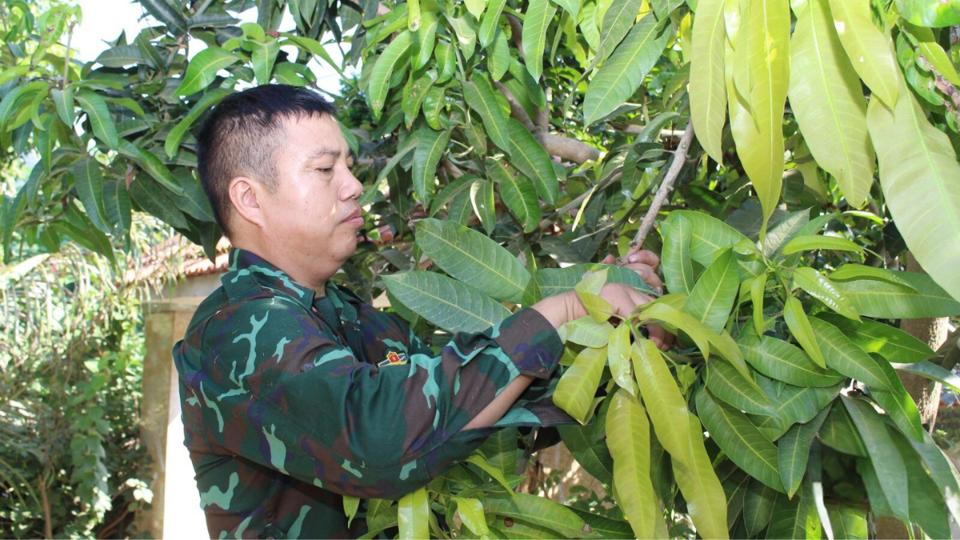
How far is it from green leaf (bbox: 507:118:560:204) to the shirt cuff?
502mm

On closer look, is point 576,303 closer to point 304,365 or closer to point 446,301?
point 446,301

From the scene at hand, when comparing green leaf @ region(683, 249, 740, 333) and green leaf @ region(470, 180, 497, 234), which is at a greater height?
green leaf @ region(470, 180, 497, 234)

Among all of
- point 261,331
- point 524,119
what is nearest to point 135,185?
point 524,119

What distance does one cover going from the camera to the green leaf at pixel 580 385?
828 millimetres

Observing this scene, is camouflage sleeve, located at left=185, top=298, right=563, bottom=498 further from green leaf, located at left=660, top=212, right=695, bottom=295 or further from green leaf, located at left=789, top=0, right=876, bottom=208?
green leaf, located at left=789, top=0, right=876, bottom=208

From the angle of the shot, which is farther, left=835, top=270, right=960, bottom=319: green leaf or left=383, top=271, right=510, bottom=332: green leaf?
left=383, top=271, right=510, bottom=332: green leaf

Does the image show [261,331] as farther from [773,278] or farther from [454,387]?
[773,278]

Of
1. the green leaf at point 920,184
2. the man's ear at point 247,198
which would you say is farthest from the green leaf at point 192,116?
the green leaf at point 920,184

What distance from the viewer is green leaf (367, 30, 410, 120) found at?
1.27 meters

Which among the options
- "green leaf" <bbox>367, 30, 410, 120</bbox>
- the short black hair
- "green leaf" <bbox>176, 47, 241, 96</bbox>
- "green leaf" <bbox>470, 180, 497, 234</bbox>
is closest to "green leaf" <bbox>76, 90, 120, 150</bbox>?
"green leaf" <bbox>176, 47, 241, 96</bbox>

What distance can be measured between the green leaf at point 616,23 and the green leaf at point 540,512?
1.68ft

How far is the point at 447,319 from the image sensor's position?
3.34 ft

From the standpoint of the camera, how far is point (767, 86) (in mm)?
635

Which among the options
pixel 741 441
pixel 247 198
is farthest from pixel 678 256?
pixel 247 198
